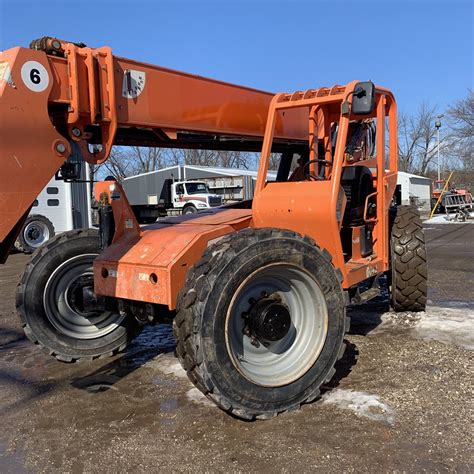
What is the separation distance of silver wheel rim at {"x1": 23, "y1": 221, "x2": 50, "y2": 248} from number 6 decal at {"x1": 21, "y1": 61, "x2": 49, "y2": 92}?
44.5 ft

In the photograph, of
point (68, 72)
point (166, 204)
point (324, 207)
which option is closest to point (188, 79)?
point (68, 72)

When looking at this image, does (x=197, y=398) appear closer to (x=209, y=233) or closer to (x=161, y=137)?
(x=209, y=233)

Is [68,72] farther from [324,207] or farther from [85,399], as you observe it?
[85,399]

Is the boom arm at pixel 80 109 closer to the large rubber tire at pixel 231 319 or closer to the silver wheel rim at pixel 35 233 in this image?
the large rubber tire at pixel 231 319

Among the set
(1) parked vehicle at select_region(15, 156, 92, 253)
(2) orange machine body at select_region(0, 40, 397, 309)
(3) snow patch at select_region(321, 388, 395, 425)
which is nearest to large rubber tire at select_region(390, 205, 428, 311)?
(2) orange machine body at select_region(0, 40, 397, 309)

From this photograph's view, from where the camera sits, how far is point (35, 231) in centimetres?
1644

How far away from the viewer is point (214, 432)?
3432mm

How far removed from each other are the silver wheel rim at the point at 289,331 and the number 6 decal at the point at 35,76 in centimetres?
192

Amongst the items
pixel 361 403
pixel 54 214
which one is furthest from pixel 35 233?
pixel 361 403

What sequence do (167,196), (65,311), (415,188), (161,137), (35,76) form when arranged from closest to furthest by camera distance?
1. (35,76)
2. (161,137)
3. (65,311)
4. (167,196)
5. (415,188)

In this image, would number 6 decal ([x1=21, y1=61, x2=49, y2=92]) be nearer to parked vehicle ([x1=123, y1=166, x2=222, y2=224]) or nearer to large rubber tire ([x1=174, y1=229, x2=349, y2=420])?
large rubber tire ([x1=174, y1=229, x2=349, y2=420])

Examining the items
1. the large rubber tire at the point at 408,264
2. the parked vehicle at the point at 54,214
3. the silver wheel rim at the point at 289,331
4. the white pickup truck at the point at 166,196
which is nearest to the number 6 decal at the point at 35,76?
the white pickup truck at the point at 166,196

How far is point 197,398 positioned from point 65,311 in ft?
5.76

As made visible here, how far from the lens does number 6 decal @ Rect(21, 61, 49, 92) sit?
131 inches
